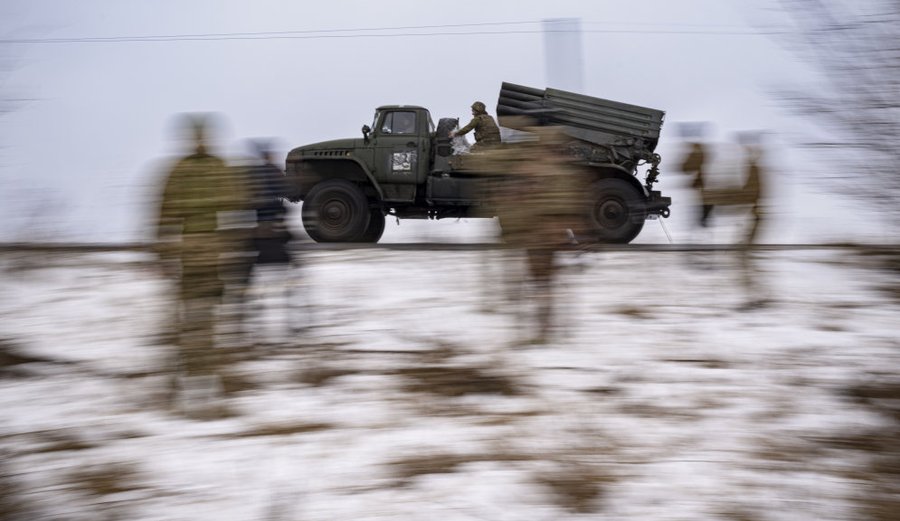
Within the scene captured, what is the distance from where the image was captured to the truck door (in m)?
12.3

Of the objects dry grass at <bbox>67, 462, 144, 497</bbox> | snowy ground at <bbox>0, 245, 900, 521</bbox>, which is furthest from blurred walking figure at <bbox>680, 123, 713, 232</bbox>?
dry grass at <bbox>67, 462, 144, 497</bbox>

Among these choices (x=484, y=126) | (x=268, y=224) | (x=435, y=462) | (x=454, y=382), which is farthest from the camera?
(x=484, y=126)

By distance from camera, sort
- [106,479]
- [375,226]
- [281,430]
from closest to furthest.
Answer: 1. [106,479]
2. [281,430]
3. [375,226]

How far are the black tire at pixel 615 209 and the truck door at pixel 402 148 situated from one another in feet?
8.34

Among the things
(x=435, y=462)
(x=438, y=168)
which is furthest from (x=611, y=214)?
(x=435, y=462)

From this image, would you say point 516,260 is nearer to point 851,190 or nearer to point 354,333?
point 354,333

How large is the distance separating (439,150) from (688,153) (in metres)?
3.83

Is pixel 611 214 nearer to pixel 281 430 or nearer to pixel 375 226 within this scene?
pixel 375 226

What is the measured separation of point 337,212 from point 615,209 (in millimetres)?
3967

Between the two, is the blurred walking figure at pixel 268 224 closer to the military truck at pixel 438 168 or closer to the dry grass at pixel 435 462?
the dry grass at pixel 435 462

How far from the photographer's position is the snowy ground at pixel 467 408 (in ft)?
13.9

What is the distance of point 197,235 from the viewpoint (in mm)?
5238

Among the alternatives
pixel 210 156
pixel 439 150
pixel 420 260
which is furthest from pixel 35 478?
pixel 439 150

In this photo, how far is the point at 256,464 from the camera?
4621 mm
